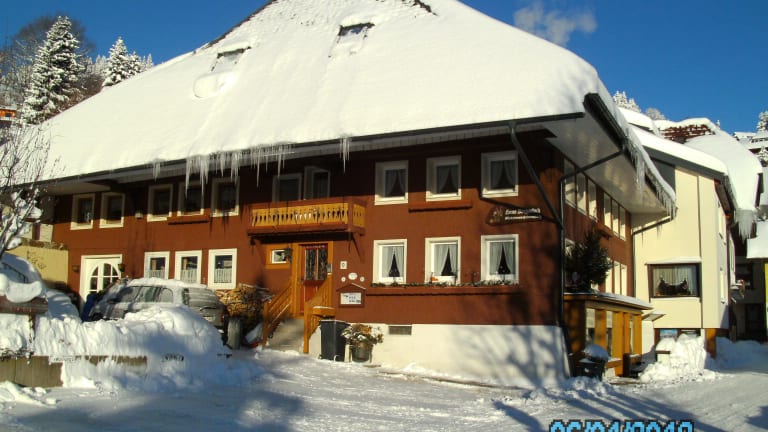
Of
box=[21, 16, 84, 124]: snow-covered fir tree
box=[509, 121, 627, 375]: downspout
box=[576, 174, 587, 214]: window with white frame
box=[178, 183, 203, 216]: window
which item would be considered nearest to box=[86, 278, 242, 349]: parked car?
box=[178, 183, 203, 216]: window

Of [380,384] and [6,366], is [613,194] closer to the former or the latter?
[380,384]

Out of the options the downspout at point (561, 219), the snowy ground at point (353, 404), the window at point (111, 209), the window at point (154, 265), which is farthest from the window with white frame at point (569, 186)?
the window at point (111, 209)

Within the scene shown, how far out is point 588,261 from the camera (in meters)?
19.7

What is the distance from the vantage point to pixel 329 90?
72.5 feet

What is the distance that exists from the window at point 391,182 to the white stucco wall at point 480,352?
350 centimetres

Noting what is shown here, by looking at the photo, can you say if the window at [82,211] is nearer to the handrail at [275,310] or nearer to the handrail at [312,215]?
the handrail at [312,215]

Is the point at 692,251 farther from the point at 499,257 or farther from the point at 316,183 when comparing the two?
the point at 316,183

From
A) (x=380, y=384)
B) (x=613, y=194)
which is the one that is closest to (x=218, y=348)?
(x=380, y=384)

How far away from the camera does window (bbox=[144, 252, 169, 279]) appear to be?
25.7 meters

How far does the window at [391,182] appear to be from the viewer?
21891 mm

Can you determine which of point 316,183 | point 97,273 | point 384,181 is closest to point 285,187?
A: point 316,183

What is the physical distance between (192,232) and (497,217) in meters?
10.1

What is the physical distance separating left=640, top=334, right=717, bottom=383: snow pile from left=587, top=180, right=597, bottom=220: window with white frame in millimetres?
4796

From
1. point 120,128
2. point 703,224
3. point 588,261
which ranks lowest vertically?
point 588,261
